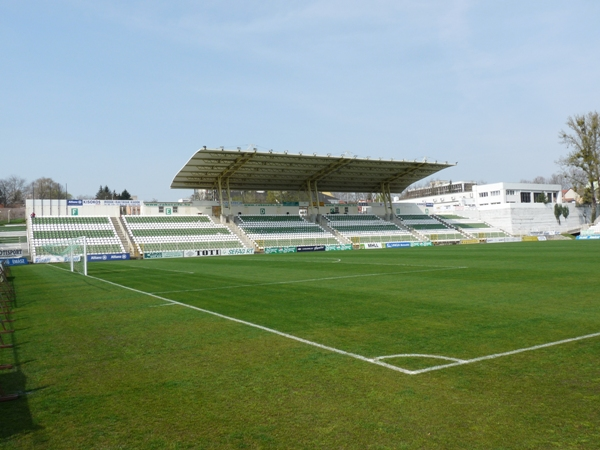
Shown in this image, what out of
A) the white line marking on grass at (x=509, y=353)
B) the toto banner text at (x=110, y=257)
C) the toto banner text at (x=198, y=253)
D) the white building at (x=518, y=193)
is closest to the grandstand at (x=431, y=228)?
the white building at (x=518, y=193)

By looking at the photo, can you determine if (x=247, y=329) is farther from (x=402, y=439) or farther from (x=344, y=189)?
(x=344, y=189)

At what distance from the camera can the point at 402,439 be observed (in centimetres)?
411

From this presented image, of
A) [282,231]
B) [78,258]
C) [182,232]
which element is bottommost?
[78,258]

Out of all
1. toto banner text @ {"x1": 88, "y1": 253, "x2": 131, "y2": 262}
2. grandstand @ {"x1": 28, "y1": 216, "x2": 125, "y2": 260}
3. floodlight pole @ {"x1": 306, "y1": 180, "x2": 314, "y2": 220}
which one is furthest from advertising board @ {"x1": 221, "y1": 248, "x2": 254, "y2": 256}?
floodlight pole @ {"x1": 306, "y1": 180, "x2": 314, "y2": 220}

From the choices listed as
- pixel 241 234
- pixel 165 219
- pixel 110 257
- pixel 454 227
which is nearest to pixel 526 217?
pixel 454 227

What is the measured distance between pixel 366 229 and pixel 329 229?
5062mm

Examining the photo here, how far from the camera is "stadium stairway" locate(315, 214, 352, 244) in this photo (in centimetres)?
5641

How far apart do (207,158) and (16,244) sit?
21.4 m

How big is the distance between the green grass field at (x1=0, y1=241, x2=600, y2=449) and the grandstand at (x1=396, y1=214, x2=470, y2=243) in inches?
1867

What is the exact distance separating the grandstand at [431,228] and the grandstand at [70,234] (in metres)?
37.5

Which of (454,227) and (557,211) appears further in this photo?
(557,211)

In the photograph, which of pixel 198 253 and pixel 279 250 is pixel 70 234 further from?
pixel 279 250

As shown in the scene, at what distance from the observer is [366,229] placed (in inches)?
2436

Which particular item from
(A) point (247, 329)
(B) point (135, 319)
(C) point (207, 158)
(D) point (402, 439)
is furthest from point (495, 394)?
(C) point (207, 158)
